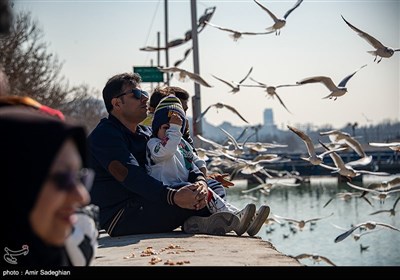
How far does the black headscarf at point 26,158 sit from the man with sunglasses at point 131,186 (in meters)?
4.04

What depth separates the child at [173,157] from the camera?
7.03m

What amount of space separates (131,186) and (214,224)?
2.34 ft

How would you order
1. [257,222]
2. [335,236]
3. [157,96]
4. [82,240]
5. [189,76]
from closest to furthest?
[82,240] < [257,222] < [157,96] < [189,76] < [335,236]

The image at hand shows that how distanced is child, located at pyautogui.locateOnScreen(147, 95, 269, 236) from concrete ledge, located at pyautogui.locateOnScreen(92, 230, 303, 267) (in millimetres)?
225

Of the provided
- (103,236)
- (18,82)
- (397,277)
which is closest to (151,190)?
(103,236)

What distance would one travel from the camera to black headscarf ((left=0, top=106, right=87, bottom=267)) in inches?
105

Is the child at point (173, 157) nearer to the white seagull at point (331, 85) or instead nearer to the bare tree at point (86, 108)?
the white seagull at point (331, 85)

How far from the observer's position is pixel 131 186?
6.90 m

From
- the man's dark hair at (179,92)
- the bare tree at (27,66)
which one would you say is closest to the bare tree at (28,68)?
the bare tree at (27,66)

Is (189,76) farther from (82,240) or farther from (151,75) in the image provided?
(82,240)

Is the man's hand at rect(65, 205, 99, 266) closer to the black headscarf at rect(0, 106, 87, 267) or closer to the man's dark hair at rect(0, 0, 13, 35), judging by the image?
the black headscarf at rect(0, 106, 87, 267)

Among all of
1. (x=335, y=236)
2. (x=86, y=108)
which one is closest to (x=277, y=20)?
(x=335, y=236)

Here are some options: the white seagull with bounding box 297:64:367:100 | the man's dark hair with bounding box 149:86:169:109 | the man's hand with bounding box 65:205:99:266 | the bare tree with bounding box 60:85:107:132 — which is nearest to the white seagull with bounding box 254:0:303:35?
the white seagull with bounding box 297:64:367:100

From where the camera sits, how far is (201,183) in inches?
279
